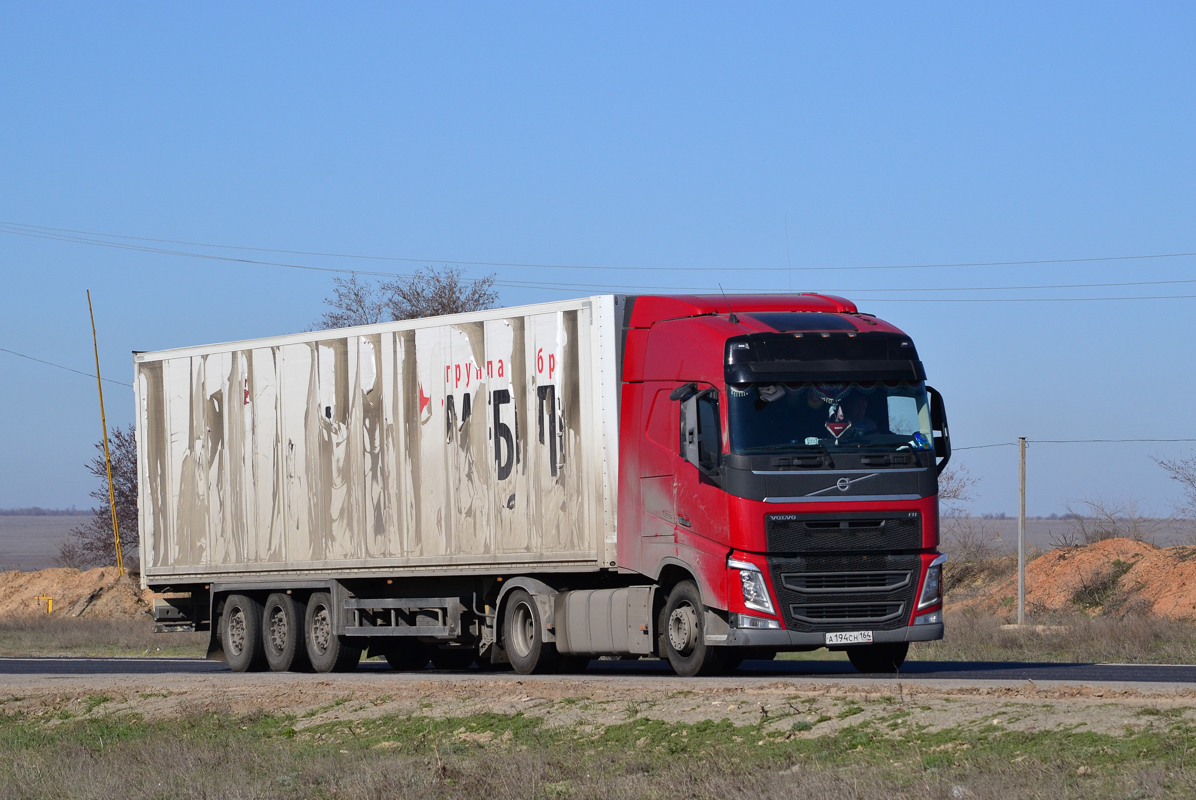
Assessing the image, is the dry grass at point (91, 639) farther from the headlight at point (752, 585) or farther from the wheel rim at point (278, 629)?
the headlight at point (752, 585)

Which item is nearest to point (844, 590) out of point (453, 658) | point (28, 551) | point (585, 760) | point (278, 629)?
point (585, 760)

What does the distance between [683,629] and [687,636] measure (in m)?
0.12

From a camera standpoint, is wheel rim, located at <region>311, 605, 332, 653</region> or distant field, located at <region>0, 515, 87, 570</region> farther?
distant field, located at <region>0, 515, 87, 570</region>

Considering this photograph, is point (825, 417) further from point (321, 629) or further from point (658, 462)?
point (321, 629)

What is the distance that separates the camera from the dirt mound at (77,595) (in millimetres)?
51688

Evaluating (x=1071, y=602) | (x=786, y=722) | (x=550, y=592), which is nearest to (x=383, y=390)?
(x=550, y=592)

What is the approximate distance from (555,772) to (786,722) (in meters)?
1.99

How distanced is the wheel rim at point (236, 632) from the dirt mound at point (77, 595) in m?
27.9

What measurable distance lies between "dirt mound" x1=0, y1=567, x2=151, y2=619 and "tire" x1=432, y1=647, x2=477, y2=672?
96.5ft

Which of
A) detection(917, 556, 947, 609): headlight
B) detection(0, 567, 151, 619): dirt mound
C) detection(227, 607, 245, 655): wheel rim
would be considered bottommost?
detection(0, 567, 151, 619): dirt mound

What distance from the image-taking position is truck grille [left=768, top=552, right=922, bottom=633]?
1594 centimetres

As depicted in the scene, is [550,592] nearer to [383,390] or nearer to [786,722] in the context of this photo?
[383,390]

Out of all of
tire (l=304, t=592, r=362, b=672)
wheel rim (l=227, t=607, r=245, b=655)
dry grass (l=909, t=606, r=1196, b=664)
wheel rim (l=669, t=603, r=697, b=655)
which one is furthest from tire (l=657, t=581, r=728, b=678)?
wheel rim (l=227, t=607, r=245, b=655)

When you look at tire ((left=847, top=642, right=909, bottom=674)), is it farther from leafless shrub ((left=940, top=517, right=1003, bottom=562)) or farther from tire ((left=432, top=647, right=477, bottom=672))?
leafless shrub ((left=940, top=517, right=1003, bottom=562))
